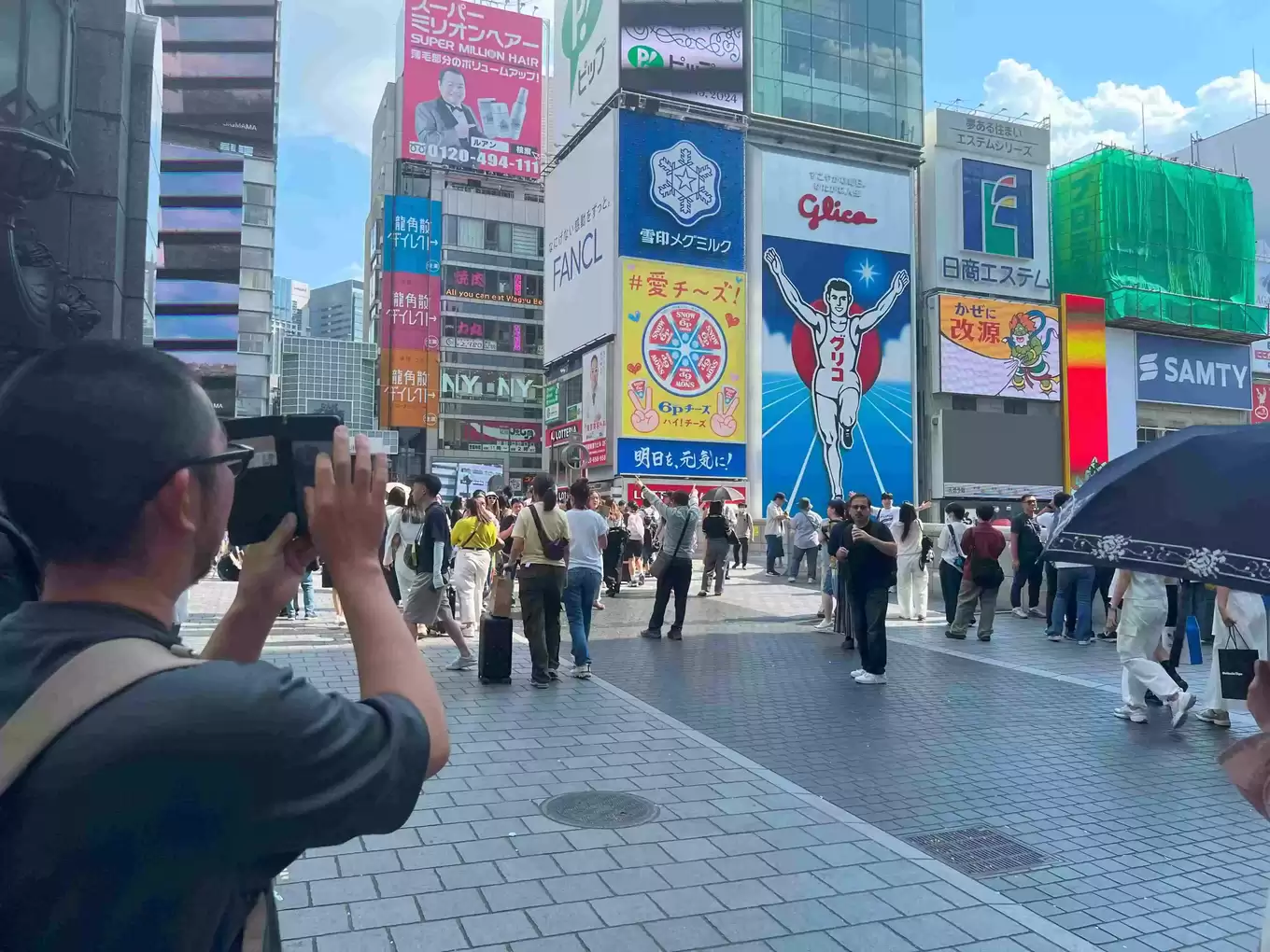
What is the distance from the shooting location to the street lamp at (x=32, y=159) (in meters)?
9.77

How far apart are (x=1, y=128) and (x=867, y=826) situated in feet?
34.4

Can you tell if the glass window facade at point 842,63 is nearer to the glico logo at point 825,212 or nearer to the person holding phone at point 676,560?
the glico logo at point 825,212

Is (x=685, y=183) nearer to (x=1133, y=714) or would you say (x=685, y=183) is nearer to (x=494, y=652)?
(x=494, y=652)

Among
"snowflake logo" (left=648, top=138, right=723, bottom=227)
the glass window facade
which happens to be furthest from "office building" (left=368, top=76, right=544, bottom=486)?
the glass window facade

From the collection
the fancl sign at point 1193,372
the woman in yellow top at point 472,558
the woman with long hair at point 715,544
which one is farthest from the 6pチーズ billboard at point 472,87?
the woman in yellow top at point 472,558

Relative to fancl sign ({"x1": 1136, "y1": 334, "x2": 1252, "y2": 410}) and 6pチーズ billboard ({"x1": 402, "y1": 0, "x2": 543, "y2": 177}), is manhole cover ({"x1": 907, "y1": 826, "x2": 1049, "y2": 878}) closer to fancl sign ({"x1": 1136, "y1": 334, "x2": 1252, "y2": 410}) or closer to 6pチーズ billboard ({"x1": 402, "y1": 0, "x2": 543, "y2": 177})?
fancl sign ({"x1": 1136, "y1": 334, "x2": 1252, "y2": 410})

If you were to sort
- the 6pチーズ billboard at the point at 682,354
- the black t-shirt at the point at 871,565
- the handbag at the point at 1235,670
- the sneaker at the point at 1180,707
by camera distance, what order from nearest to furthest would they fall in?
the handbag at the point at 1235,670
the sneaker at the point at 1180,707
the black t-shirt at the point at 871,565
the 6pチーズ billboard at the point at 682,354

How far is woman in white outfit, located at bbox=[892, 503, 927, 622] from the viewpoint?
13.6 m

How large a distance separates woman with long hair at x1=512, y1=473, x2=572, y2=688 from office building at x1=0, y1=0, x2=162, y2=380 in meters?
4.54

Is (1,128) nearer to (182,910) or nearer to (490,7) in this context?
(182,910)

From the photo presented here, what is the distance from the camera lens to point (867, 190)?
147 feet

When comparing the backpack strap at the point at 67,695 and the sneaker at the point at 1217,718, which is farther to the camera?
the sneaker at the point at 1217,718

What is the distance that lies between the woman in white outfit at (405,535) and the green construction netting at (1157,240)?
Result: 47.4 m

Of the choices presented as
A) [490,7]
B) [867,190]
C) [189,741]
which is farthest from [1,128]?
[490,7]
